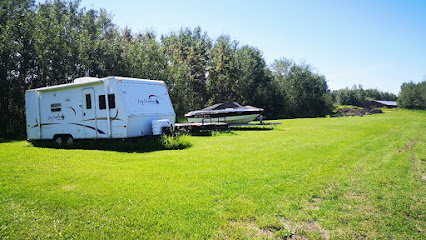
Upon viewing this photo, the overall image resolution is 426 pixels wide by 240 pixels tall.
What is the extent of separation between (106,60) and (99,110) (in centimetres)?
1264

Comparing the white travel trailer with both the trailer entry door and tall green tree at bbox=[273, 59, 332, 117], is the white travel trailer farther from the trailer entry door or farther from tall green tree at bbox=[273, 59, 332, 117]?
tall green tree at bbox=[273, 59, 332, 117]

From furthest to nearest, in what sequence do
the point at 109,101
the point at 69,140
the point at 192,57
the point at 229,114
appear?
1. the point at 192,57
2. the point at 229,114
3. the point at 69,140
4. the point at 109,101

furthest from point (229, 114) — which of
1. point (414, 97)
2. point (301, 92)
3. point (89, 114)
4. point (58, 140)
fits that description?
point (414, 97)

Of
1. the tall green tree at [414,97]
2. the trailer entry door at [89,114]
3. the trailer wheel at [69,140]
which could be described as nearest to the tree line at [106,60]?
the trailer wheel at [69,140]

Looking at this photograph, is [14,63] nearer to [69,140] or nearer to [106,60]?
[106,60]

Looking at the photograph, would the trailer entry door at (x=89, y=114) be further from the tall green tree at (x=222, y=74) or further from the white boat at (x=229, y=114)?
the tall green tree at (x=222, y=74)

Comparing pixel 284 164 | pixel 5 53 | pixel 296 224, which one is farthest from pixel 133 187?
pixel 5 53

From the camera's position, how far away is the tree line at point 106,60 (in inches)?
684

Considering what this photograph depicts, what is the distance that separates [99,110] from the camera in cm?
1038

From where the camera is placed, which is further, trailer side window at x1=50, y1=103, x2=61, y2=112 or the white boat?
the white boat

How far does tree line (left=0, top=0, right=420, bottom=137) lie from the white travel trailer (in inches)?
266

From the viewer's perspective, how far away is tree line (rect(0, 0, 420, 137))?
1738cm

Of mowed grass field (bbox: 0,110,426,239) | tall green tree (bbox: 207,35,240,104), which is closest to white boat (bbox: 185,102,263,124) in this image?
mowed grass field (bbox: 0,110,426,239)

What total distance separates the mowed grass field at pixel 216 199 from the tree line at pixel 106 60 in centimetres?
1313
